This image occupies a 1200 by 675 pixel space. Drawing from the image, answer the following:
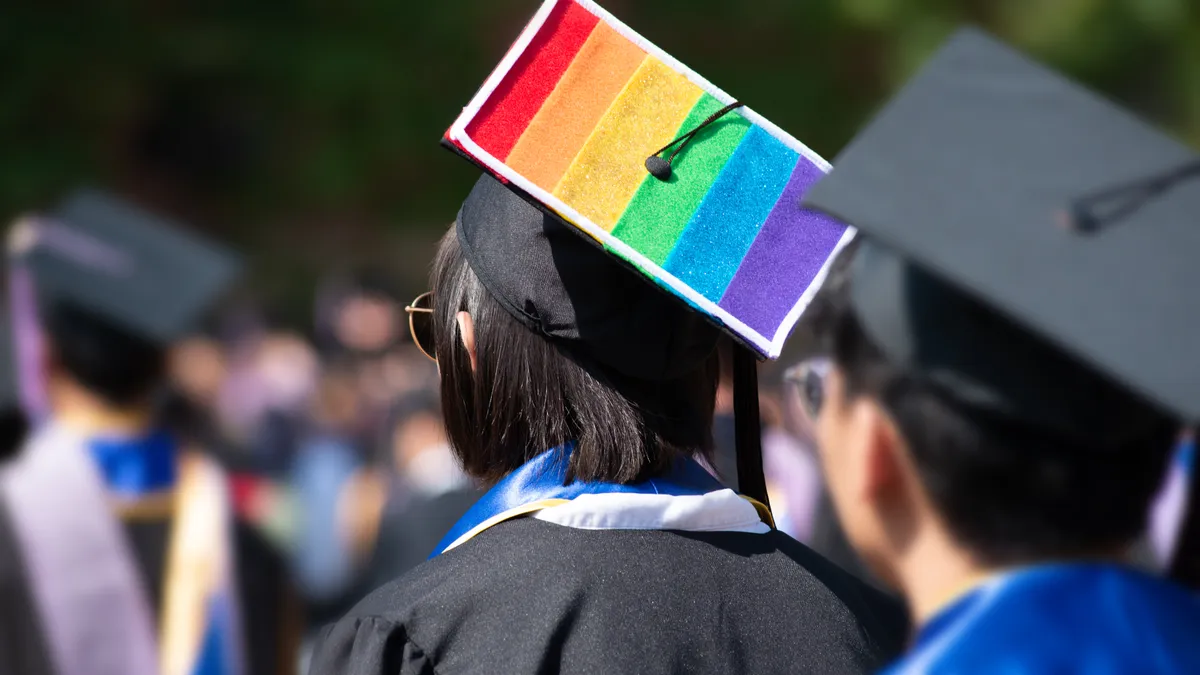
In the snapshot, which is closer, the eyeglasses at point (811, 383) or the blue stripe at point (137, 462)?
the eyeglasses at point (811, 383)

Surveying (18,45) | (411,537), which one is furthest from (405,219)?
(411,537)

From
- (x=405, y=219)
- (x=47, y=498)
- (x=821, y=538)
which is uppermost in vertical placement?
(x=821, y=538)

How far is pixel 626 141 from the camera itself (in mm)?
1782

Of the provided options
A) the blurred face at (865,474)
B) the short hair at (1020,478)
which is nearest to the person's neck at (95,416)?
the blurred face at (865,474)

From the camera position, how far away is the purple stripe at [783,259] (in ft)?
5.85

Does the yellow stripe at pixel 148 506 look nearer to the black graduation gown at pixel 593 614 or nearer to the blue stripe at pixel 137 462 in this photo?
the blue stripe at pixel 137 462

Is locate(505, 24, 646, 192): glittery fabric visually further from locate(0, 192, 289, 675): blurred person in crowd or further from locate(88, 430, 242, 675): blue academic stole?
locate(88, 430, 242, 675): blue academic stole

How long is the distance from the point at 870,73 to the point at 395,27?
3974 mm

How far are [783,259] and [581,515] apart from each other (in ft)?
1.48

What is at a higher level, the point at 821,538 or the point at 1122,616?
the point at 1122,616

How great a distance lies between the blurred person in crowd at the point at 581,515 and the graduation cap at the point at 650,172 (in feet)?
0.07

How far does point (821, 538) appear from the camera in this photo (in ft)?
15.0

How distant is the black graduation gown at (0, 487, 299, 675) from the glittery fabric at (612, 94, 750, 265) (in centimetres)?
220

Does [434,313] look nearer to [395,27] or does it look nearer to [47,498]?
[47,498]
